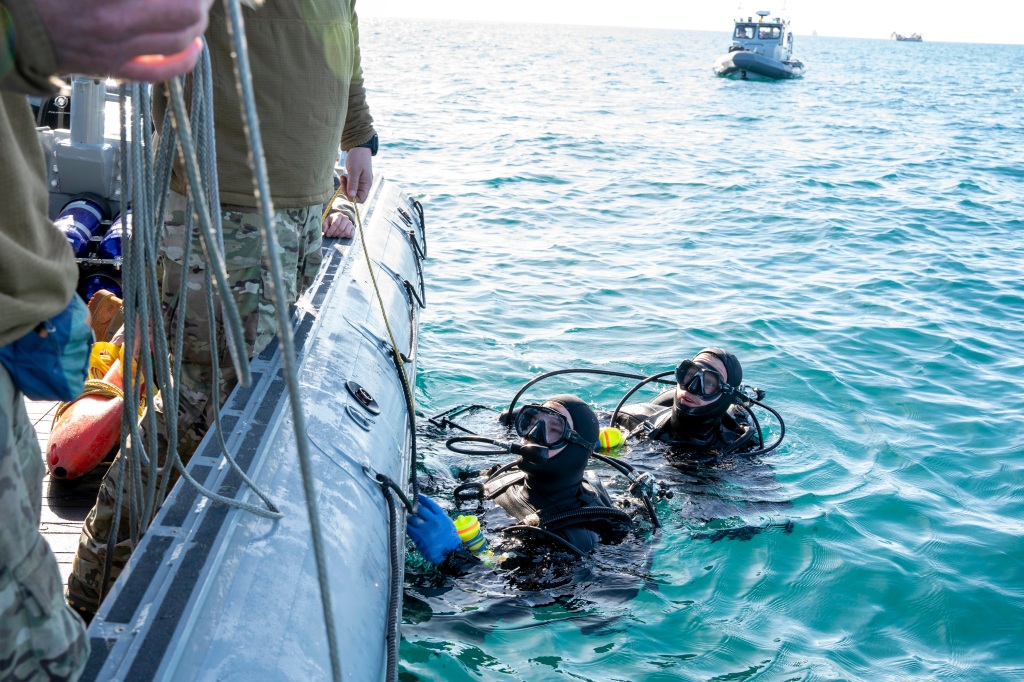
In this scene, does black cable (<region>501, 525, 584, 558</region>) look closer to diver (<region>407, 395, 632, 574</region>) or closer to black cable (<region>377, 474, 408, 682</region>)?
diver (<region>407, 395, 632, 574</region>)

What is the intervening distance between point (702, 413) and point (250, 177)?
2976mm

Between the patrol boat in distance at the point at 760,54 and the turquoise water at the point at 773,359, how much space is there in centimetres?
2063

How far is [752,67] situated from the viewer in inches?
1502

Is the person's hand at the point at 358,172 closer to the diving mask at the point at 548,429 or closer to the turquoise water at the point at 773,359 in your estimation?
the diving mask at the point at 548,429

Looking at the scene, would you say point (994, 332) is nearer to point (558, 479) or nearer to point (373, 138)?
point (558, 479)

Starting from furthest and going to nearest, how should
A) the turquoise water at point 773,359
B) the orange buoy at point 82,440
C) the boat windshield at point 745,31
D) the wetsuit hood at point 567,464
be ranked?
1. the boat windshield at point 745,31
2. the wetsuit hood at point 567,464
3. the turquoise water at point 773,359
4. the orange buoy at point 82,440

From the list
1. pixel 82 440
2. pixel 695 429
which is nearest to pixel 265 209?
pixel 82 440

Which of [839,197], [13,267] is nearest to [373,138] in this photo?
[13,267]

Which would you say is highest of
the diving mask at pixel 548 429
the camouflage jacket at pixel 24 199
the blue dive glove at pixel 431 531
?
the camouflage jacket at pixel 24 199

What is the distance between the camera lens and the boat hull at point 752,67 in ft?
125

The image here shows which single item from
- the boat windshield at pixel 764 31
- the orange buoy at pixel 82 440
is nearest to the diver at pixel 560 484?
the orange buoy at pixel 82 440

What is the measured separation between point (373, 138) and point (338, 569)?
6.20 feet

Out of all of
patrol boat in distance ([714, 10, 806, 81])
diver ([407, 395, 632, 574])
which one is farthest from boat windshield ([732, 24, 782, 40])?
diver ([407, 395, 632, 574])

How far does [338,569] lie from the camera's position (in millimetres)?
2514
